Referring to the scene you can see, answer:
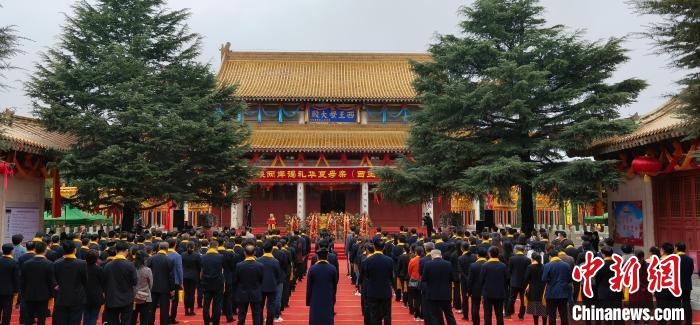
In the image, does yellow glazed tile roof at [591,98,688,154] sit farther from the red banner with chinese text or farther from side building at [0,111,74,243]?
side building at [0,111,74,243]

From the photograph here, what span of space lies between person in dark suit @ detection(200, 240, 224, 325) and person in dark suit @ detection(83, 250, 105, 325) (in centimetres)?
177

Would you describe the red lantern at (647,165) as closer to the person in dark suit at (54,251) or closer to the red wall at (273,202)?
the person in dark suit at (54,251)

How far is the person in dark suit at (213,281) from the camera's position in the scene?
9258 millimetres

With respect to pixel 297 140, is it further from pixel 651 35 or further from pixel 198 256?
pixel 651 35

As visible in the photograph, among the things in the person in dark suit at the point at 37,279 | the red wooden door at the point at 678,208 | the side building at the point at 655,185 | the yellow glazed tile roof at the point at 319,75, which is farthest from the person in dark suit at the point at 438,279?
the yellow glazed tile roof at the point at 319,75

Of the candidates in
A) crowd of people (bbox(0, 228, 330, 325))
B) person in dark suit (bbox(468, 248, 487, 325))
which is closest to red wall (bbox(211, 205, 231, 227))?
crowd of people (bbox(0, 228, 330, 325))

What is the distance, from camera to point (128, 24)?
1922 cm

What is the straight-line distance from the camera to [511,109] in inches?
663

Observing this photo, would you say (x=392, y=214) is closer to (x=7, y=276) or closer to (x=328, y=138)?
(x=328, y=138)

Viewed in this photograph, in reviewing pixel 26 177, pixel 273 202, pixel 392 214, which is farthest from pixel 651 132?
pixel 273 202

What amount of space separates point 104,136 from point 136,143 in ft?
3.55

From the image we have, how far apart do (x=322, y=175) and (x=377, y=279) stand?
18.4 metres

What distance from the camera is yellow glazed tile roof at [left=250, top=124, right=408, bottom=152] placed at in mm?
26141

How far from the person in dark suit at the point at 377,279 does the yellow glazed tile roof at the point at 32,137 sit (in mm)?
11082
